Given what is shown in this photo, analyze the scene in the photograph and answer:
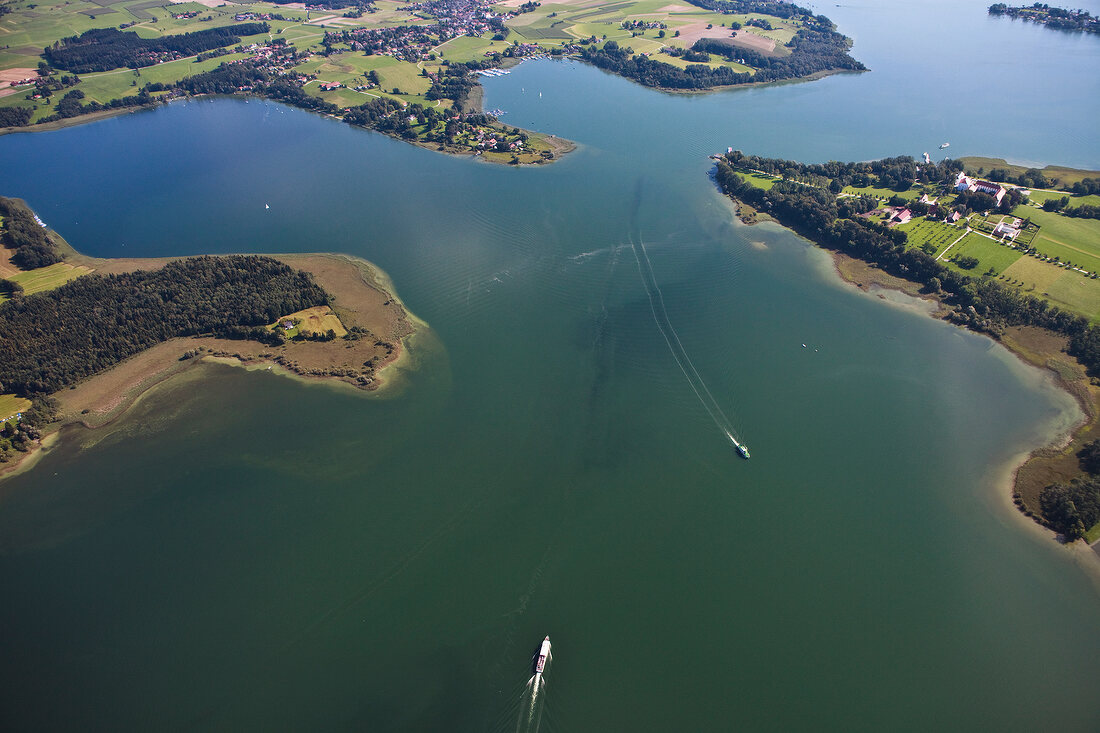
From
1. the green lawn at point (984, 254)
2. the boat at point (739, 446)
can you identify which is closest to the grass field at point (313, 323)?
the boat at point (739, 446)

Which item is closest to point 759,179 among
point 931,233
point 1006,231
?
point 931,233

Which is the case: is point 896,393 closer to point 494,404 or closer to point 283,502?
point 494,404

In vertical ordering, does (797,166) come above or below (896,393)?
above

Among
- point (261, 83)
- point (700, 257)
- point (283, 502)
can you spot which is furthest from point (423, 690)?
point (261, 83)

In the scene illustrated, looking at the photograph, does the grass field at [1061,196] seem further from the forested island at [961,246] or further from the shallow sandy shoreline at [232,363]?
the shallow sandy shoreline at [232,363]

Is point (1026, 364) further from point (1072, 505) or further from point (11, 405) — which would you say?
point (11, 405)
